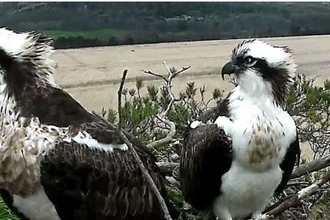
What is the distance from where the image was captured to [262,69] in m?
4.13

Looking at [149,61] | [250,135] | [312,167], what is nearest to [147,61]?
[149,61]

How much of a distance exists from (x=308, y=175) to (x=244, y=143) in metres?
0.93

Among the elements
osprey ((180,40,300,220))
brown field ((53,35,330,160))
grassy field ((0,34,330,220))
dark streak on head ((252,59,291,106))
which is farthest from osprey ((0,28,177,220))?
brown field ((53,35,330,160))

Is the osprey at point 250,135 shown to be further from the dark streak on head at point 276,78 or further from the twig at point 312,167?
the twig at point 312,167

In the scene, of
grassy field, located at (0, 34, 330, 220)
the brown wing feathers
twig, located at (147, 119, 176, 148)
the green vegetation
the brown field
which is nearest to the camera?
the brown wing feathers

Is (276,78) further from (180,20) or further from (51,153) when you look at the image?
(180,20)

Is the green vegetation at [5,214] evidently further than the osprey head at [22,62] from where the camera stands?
Yes

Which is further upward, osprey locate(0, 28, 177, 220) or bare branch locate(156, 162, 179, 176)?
osprey locate(0, 28, 177, 220)

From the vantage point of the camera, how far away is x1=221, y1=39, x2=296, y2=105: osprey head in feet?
13.6

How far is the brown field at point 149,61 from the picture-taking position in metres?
16.5

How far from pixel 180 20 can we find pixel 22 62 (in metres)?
11.4

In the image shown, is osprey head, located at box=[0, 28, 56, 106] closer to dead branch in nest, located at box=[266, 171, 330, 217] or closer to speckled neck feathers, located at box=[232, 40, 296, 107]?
speckled neck feathers, located at box=[232, 40, 296, 107]

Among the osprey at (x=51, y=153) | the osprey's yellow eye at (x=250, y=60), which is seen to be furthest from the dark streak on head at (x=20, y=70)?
the osprey's yellow eye at (x=250, y=60)

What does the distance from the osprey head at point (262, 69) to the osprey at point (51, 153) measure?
0.82 metres
